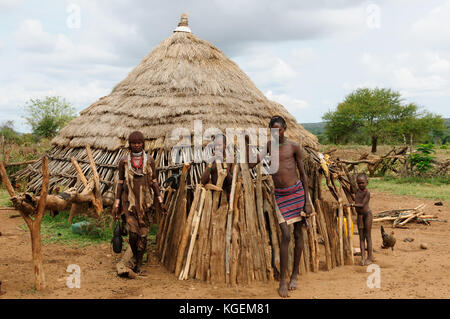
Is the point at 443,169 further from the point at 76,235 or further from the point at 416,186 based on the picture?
the point at 76,235

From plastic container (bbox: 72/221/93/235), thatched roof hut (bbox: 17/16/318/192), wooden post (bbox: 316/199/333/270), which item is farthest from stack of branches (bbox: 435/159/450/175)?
plastic container (bbox: 72/221/93/235)

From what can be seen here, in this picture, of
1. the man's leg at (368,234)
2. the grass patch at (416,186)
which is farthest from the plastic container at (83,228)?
the grass patch at (416,186)

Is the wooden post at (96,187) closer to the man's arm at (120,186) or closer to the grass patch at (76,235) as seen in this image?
the grass patch at (76,235)

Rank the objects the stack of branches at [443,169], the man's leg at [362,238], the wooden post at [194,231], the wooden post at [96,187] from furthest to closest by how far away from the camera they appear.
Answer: the stack of branches at [443,169], the wooden post at [96,187], the man's leg at [362,238], the wooden post at [194,231]

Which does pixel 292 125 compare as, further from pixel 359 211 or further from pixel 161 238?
pixel 161 238

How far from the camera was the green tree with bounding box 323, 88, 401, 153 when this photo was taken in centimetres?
2855

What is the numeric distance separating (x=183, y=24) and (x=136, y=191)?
5.76 m

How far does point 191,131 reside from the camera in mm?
6707

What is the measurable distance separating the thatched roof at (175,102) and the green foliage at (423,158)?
6.16 meters

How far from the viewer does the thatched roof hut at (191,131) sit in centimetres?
415

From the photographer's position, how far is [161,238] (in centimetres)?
483

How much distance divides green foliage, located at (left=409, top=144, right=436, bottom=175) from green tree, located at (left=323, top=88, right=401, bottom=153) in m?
14.4

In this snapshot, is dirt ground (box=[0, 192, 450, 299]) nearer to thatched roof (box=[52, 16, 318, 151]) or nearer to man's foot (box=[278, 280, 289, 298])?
man's foot (box=[278, 280, 289, 298])

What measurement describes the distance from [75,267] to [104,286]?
0.79m
